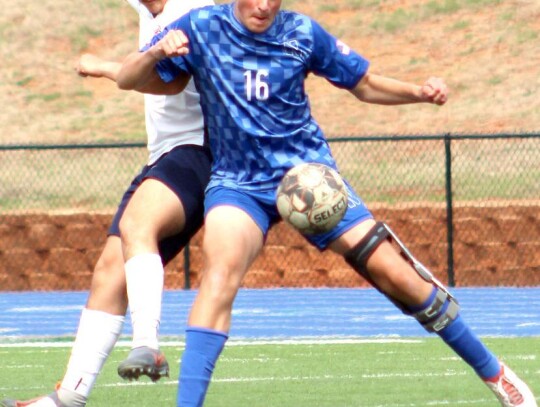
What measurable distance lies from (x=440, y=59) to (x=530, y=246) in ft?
41.9

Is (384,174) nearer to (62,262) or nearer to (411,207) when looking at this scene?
(411,207)

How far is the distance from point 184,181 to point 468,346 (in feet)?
4.53

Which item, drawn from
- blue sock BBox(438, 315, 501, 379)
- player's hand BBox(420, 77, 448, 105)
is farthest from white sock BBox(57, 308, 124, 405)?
player's hand BBox(420, 77, 448, 105)

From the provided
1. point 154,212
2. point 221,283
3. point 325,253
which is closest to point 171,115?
point 154,212

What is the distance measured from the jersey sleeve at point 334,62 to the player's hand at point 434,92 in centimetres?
32

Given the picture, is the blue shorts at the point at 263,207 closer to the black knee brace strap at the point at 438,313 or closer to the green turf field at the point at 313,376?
the black knee brace strap at the point at 438,313

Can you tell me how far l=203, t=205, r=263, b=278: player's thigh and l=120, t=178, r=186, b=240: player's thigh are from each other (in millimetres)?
247

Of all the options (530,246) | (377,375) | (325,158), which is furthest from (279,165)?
(530,246)

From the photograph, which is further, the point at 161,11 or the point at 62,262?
the point at 62,262

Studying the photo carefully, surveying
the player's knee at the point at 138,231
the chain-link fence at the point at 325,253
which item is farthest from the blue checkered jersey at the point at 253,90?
the chain-link fence at the point at 325,253

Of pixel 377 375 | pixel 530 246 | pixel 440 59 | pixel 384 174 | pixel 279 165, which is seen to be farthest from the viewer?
pixel 440 59

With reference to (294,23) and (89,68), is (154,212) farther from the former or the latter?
(294,23)

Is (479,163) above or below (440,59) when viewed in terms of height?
above

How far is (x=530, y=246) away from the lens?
673 inches
